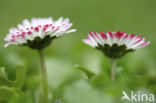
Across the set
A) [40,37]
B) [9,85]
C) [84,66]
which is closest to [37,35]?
[40,37]

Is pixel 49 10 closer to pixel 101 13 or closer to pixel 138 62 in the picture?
pixel 101 13

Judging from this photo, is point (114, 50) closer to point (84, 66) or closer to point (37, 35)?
point (37, 35)

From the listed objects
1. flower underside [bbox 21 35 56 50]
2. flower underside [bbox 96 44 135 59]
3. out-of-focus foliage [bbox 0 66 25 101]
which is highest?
flower underside [bbox 21 35 56 50]

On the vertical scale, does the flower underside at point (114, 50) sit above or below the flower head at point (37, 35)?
below

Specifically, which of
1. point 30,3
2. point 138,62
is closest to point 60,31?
point 138,62

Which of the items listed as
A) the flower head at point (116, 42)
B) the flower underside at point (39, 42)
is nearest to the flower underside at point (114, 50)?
the flower head at point (116, 42)

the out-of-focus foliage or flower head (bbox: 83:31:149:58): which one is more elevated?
flower head (bbox: 83:31:149:58)

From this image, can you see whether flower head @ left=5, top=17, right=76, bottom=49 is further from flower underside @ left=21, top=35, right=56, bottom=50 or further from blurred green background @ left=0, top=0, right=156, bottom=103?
blurred green background @ left=0, top=0, right=156, bottom=103

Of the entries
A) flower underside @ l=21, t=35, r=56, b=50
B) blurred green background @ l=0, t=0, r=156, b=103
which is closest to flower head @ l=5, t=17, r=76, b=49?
flower underside @ l=21, t=35, r=56, b=50

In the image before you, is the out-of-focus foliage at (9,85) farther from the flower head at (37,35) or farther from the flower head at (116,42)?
the flower head at (116,42)
